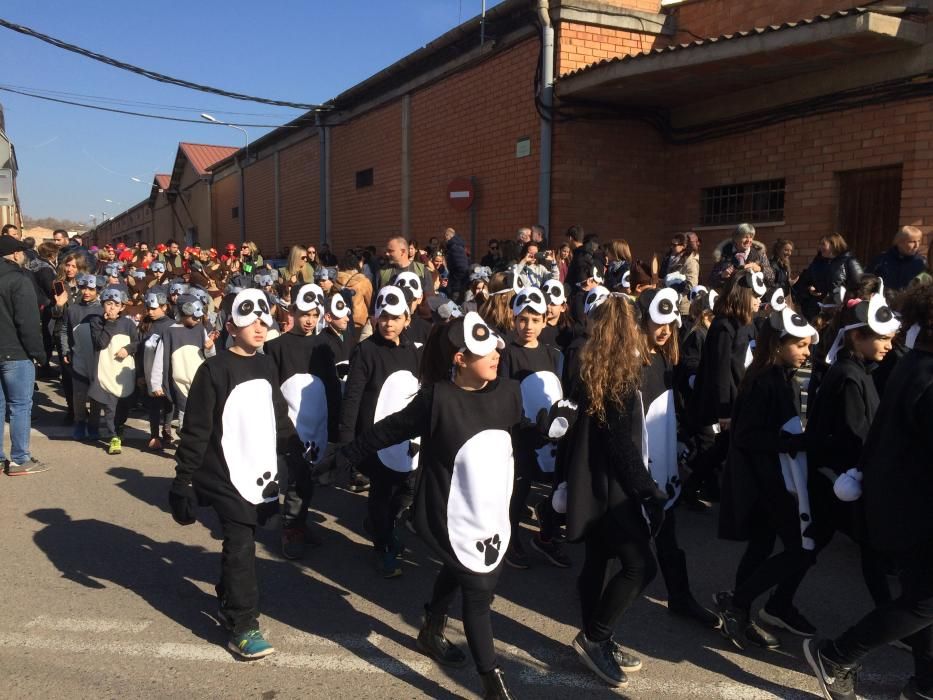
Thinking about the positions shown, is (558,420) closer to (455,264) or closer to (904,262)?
→ (904,262)

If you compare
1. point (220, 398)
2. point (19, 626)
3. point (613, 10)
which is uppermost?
point (613, 10)

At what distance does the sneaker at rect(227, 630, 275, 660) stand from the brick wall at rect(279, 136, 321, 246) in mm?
18328

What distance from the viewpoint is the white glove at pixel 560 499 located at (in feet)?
10.8

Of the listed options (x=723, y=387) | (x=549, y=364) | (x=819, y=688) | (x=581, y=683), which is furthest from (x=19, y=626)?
(x=723, y=387)

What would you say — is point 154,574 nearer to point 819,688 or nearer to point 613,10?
point 819,688

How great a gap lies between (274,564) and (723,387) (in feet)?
10.1

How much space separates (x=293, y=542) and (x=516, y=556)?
1.39 meters

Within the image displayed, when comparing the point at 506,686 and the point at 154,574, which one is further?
the point at 154,574

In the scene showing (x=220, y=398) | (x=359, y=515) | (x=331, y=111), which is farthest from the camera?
(x=331, y=111)

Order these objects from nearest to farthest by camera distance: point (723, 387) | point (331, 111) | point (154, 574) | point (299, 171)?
point (154, 574) < point (723, 387) < point (331, 111) < point (299, 171)

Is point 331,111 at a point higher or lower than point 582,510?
higher

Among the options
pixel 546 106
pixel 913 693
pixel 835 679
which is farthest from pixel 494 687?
pixel 546 106

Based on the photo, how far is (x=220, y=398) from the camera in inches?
141

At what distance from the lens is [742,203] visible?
11.2 meters
